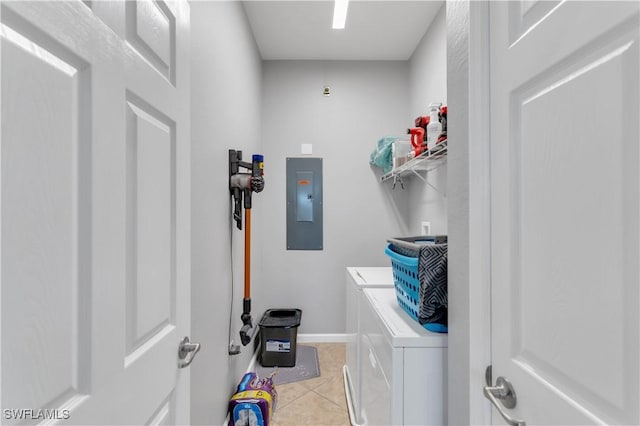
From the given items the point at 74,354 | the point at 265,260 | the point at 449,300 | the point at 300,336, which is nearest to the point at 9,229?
the point at 74,354

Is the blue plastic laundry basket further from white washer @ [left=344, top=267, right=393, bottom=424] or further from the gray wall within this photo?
the gray wall

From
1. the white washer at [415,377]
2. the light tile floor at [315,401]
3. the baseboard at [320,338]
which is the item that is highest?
the white washer at [415,377]

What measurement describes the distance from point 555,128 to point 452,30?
648 millimetres

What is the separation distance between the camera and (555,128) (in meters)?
0.59

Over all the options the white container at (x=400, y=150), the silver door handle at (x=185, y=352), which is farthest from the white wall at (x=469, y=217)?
the white container at (x=400, y=150)

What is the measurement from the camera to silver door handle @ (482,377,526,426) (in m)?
0.69

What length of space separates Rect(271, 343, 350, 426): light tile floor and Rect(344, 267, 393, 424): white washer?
8cm

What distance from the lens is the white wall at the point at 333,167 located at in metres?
2.93

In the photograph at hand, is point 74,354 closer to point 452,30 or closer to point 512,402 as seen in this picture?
point 512,402

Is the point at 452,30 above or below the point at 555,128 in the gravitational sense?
above

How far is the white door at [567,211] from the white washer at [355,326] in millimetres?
1026

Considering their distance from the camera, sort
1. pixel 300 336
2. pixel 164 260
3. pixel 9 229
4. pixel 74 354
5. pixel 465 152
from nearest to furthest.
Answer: pixel 9 229 → pixel 74 354 → pixel 164 260 → pixel 465 152 → pixel 300 336

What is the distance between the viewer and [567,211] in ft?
1.83

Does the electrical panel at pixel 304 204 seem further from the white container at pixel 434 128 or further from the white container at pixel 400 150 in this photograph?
the white container at pixel 434 128
